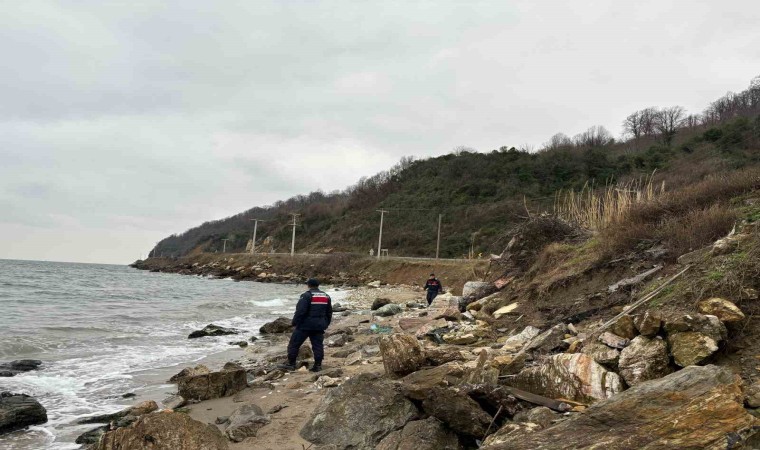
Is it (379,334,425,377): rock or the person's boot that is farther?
the person's boot

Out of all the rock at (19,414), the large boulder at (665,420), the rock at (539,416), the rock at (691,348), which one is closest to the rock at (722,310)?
the rock at (691,348)

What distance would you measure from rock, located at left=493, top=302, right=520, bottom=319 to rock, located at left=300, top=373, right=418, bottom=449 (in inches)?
158

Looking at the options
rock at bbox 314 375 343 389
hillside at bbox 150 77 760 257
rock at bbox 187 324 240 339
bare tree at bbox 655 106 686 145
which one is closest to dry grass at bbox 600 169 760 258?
rock at bbox 314 375 343 389

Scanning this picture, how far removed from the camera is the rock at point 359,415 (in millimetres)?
4410

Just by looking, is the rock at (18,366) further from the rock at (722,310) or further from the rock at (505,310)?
the rock at (722,310)

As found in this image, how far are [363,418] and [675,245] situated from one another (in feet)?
17.6

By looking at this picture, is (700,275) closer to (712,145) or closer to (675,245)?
(675,245)

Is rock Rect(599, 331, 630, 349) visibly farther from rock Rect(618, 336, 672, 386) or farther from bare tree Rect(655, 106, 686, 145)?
bare tree Rect(655, 106, 686, 145)

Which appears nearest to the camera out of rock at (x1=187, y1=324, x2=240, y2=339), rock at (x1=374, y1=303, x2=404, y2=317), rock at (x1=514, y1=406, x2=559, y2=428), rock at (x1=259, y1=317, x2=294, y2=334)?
rock at (x1=514, y1=406, x2=559, y2=428)

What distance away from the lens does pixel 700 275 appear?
4.88 meters

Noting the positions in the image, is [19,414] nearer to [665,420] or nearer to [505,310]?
[665,420]

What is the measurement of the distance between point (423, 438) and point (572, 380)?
138 centimetres

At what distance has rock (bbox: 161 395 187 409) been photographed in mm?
6566

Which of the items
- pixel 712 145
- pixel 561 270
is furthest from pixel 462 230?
pixel 561 270
